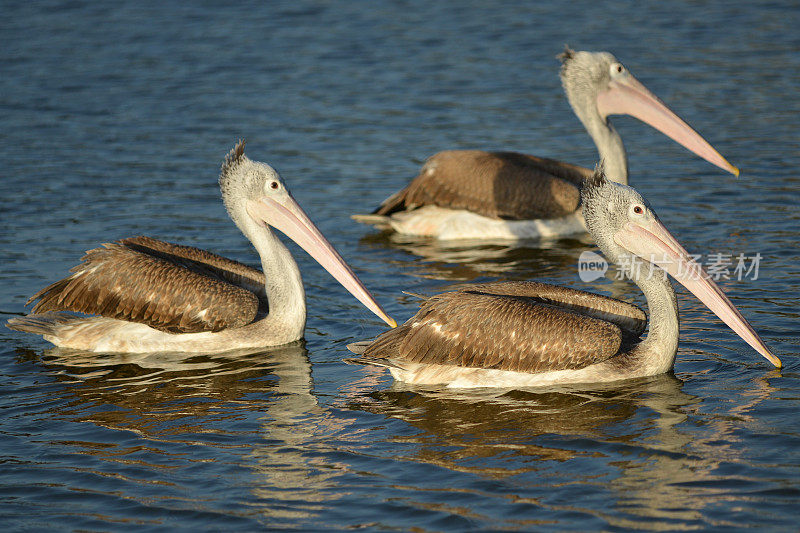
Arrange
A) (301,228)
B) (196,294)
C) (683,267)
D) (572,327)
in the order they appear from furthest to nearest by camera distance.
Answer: (301,228)
(196,294)
(683,267)
(572,327)

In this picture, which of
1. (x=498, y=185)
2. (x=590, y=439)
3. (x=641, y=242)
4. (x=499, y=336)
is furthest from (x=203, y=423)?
(x=498, y=185)

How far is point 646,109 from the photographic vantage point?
32.3 ft

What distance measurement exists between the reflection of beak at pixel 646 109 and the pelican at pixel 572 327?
9.47 ft

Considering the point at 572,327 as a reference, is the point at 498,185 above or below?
above

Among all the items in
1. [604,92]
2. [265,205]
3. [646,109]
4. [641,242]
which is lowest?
[641,242]

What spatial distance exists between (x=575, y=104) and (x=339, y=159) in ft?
9.19

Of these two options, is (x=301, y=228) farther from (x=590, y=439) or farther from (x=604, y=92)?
(x=604, y=92)

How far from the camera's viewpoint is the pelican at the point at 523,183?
9906 millimetres

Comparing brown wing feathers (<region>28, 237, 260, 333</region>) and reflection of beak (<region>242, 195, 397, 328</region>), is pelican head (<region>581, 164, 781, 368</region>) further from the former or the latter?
brown wing feathers (<region>28, 237, 260, 333</region>)

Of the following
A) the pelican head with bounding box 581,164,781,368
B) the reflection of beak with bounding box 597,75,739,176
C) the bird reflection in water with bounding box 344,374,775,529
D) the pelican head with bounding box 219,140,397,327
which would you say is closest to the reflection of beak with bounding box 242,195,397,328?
the pelican head with bounding box 219,140,397,327

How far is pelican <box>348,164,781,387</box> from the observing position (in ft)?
20.8

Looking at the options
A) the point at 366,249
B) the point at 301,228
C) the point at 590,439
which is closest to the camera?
the point at 590,439

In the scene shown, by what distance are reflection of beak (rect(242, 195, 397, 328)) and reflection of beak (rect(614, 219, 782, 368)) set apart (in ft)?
5.86

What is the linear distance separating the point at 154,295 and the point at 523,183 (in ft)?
12.6
